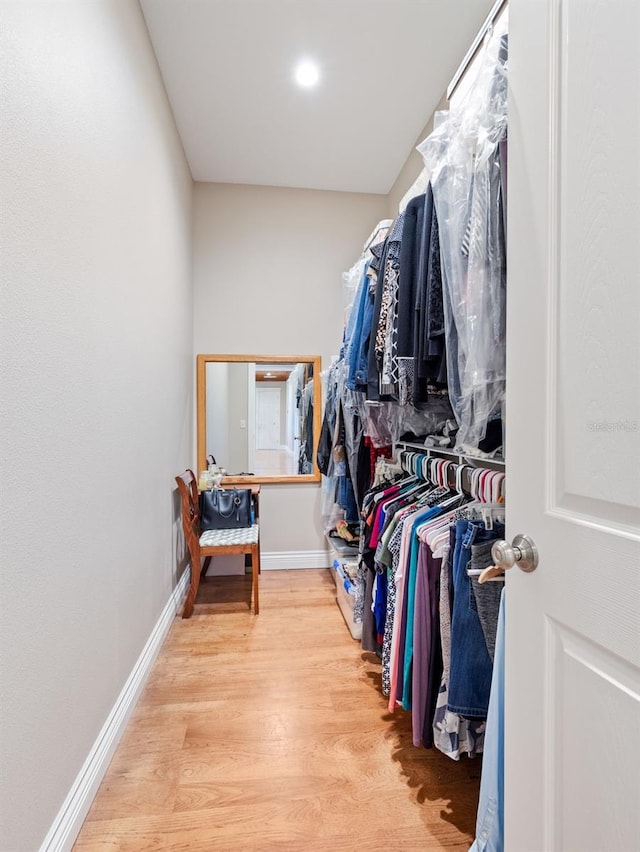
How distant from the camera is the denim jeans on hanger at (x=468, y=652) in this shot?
1151 millimetres

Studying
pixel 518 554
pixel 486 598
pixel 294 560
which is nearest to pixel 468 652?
pixel 486 598

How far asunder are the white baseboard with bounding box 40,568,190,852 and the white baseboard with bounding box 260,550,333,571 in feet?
4.25

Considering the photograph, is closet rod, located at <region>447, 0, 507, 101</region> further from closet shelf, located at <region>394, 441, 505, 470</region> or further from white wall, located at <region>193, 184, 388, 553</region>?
white wall, located at <region>193, 184, 388, 553</region>

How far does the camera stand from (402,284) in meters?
1.44

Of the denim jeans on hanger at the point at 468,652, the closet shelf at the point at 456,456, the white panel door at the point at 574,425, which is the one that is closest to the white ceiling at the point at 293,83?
the white panel door at the point at 574,425

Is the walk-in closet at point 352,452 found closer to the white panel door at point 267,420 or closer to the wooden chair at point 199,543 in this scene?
the wooden chair at point 199,543

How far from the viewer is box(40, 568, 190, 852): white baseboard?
44.3 inches

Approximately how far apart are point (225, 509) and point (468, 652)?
2.09m

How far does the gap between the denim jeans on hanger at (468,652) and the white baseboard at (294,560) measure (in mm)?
2373

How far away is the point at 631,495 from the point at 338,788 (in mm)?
1366

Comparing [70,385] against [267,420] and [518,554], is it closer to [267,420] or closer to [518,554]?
[518,554]

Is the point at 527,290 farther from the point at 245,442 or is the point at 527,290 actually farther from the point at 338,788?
the point at 245,442

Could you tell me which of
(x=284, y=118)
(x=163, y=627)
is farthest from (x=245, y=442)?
(x=284, y=118)

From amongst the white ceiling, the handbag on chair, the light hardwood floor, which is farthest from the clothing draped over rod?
the handbag on chair
